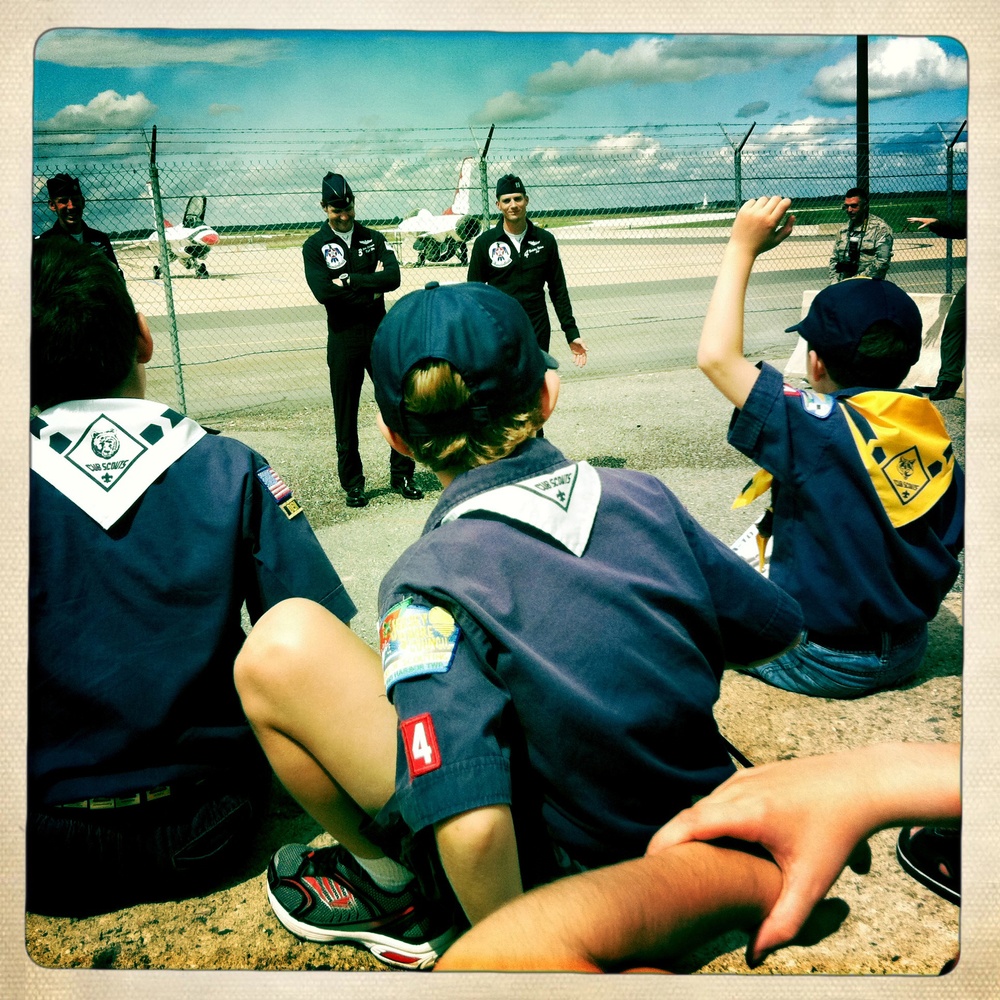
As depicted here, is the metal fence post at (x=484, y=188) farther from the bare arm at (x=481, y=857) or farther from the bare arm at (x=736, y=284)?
the bare arm at (x=481, y=857)

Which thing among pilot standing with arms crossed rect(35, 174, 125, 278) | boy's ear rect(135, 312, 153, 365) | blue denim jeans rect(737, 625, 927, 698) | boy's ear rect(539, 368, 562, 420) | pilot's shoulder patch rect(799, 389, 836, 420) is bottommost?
blue denim jeans rect(737, 625, 927, 698)

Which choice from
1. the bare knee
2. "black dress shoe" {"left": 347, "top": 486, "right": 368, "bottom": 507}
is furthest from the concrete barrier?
the bare knee

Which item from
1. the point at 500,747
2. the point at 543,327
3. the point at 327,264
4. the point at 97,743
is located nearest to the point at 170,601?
the point at 97,743

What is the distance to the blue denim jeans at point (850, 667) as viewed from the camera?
6.24 ft

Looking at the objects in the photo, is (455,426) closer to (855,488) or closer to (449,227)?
(855,488)

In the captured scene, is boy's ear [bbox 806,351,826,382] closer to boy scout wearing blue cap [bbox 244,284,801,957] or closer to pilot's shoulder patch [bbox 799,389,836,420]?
pilot's shoulder patch [bbox 799,389,836,420]

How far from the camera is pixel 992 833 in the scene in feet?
4.21

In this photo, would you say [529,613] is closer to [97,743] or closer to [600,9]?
[97,743]

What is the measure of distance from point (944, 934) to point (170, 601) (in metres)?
1.32

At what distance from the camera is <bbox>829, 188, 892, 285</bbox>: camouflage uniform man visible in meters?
6.12

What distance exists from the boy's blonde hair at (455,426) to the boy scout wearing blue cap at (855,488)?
56 centimetres

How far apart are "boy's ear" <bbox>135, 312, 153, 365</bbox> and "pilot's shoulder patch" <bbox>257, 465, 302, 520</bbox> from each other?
0.28m

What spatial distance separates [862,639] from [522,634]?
1.20 m

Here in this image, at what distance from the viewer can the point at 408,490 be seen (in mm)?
3885
